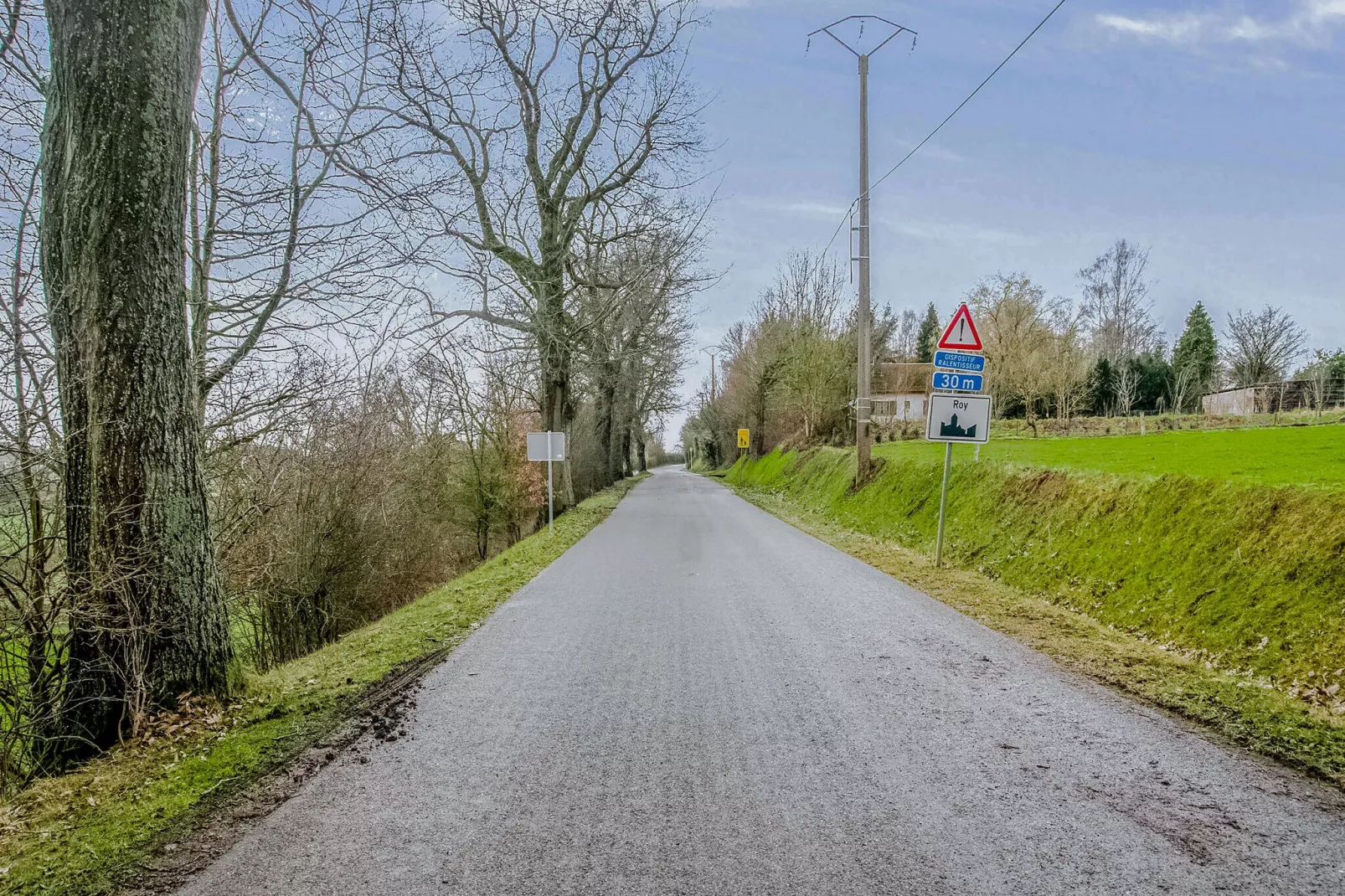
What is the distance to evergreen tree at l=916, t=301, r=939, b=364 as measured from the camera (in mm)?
66506

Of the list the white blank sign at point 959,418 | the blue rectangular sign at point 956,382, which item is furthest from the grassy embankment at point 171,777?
the blue rectangular sign at point 956,382

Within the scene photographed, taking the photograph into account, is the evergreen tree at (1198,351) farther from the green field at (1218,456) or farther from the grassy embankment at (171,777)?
the grassy embankment at (171,777)

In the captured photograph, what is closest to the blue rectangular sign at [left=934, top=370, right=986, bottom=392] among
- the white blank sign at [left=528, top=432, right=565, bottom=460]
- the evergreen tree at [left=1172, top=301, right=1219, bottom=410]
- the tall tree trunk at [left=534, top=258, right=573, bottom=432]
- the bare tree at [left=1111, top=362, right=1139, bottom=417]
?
the tall tree trunk at [left=534, top=258, right=573, bottom=432]

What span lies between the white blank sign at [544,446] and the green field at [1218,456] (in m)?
8.16

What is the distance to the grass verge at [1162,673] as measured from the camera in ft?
11.4

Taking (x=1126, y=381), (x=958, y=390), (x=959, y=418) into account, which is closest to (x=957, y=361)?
(x=958, y=390)

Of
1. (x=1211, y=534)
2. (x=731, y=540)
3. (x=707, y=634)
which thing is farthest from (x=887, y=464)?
(x=707, y=634)

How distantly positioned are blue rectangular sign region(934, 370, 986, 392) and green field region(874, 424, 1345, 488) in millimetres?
1885

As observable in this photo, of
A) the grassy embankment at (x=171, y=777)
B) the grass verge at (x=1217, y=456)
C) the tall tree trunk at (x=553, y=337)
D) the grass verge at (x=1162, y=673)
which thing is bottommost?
the grass verge at (x=1162, y=673)

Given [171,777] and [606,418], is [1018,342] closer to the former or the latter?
[606,418]

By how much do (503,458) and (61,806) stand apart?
16.8m

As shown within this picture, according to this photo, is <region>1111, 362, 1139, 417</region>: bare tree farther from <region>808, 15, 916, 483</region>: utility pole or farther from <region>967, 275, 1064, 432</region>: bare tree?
<region>808, 15, 916, 483</region>: utility pole

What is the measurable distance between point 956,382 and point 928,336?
6583 centimetres

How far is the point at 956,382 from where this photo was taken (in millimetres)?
8922
